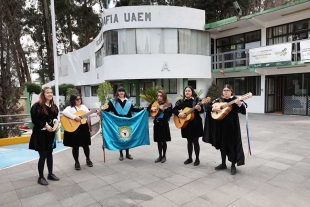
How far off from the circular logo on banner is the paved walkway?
607mm

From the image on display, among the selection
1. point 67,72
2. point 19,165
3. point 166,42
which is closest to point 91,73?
point 67,72

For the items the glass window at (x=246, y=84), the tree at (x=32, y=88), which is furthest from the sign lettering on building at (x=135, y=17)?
the tree at (x=32, y=88)

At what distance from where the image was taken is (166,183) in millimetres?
4027

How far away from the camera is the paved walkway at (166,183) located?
3.41 meters

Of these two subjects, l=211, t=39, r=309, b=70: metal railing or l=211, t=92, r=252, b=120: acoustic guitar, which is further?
l=211, t=39, r=309, b=70: metal railing

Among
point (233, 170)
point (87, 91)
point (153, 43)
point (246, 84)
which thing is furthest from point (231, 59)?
point (87, 91)

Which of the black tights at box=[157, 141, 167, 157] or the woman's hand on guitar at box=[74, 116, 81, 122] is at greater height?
the woman's hand on guitar at box=[74, 116, 81, 122]

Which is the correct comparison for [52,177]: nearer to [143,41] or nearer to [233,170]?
[233,170]

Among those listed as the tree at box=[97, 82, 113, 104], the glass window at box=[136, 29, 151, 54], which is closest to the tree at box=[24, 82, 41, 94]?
the glass window at box=[136, 29, 151, 54]

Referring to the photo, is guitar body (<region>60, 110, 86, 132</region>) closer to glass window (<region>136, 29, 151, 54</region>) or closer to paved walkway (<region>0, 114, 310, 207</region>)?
paved walkway (<region>0, 114, 310, 207</region>)

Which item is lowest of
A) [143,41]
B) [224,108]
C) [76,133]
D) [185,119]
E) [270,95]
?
[76,133]

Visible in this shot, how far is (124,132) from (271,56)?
34.7 feet

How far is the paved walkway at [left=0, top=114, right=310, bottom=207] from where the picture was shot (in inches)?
134

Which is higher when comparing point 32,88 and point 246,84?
point 32,88
